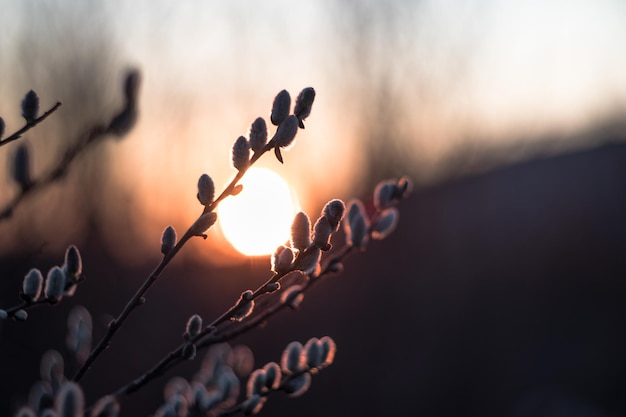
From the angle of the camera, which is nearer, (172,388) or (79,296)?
(172,388)

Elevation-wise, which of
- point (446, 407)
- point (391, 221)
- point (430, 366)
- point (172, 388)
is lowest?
point (172, 388)

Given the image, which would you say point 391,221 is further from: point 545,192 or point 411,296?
point 545,192

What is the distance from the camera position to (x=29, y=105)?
3.44 feet

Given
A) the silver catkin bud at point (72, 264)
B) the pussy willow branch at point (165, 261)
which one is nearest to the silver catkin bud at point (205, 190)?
the pussy willow branch at point (165, 261)

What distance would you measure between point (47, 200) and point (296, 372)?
9.77 ft

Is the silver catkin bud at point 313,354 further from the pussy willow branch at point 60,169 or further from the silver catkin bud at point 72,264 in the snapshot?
the pussy willow branch at point 60,169

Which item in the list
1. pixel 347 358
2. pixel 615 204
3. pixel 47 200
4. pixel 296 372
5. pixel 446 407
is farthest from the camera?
pixel 615 204

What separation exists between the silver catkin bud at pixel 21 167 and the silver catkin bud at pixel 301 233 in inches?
21.1

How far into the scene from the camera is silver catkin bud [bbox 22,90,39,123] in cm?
105

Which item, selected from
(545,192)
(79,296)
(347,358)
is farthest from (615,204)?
(79,296)

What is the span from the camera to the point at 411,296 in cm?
938

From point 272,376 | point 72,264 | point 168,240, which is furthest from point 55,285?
point 272,376

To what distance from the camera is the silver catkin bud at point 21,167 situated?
1215 mm

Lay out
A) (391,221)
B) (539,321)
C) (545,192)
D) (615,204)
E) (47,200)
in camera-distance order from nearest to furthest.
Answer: (391,221) → (47,200) → (539,321) → (615,204) → (545,192)
